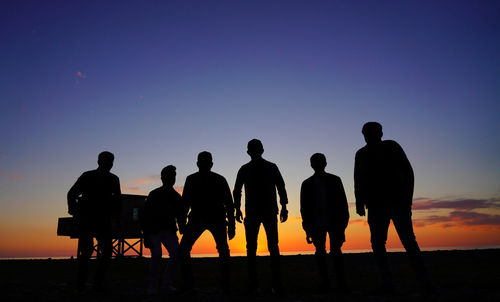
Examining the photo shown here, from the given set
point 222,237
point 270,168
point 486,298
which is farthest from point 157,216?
point 486,298

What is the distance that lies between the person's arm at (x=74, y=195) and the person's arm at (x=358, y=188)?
16.5ft

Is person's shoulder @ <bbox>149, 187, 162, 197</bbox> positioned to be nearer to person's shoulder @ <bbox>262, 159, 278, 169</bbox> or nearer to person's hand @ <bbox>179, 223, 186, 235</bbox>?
person's hand @ <bbox>179, 223, 186, 235</bbox>

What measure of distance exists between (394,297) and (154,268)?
3911 mm

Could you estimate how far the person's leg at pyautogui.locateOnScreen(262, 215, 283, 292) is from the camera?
18.3 ft

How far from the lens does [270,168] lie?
6.16 m

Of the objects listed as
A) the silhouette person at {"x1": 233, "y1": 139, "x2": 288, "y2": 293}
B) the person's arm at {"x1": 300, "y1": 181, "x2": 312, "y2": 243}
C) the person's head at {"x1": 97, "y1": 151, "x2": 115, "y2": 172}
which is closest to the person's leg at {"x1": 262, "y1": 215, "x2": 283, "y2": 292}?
the silhouette person at {"x1": 233, "y1": 139, "x2": 288, "y2": 293}

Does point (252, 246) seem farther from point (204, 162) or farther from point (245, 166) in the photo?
point (204, 162)

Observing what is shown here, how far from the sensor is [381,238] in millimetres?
5316

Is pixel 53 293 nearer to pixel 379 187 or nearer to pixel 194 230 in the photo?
pixel 194 230

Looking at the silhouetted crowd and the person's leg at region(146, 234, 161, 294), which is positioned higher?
the silhouetted crowd

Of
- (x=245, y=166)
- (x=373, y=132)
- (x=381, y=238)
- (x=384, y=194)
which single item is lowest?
(x=381, y=238)

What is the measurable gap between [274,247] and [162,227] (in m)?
2.04

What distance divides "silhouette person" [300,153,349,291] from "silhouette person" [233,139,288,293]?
0.48 meters

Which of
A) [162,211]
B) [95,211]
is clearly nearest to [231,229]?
[162,211]
